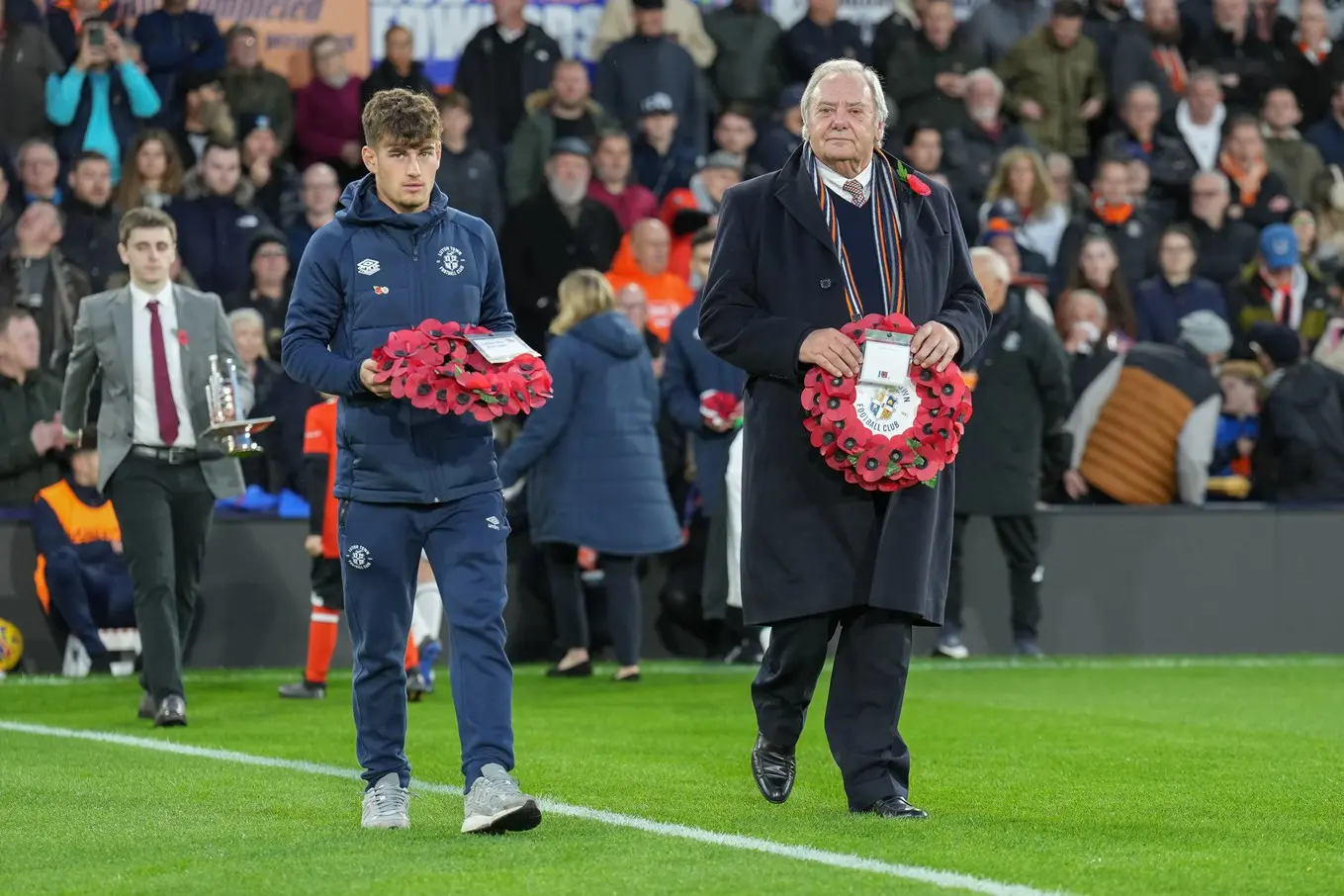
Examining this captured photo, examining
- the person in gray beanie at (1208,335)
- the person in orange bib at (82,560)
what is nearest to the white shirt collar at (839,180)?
the person in orange bib at (82,560)

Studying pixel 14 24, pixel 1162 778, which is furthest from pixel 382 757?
pixel 14 24

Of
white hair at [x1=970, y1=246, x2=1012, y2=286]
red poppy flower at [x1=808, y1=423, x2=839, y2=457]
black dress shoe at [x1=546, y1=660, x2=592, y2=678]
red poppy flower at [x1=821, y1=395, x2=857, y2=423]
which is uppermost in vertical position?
white hair at [x1=970, y1=246, x2=1012, y2=286]

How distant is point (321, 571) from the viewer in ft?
37.8

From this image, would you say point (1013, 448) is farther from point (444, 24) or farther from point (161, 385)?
point (444, 24)

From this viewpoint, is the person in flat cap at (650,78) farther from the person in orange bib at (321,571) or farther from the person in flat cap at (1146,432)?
the person in orange bib at (321,571)

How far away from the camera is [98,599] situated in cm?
1294

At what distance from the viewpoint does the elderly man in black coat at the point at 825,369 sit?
6.80 metres

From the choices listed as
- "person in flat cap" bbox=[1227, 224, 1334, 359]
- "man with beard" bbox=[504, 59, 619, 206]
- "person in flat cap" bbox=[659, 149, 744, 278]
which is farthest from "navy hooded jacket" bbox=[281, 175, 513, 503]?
"person in flat cap" bbox=[1227, 224, 1334, 359]

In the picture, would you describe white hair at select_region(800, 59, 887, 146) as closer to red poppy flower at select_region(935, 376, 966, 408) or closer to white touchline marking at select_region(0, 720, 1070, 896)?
red poppy flower at select_region(935, 376, 966, 408)

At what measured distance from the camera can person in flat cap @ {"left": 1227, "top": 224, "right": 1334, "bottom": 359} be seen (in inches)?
662

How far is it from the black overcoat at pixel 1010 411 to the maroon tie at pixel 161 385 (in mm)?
5428

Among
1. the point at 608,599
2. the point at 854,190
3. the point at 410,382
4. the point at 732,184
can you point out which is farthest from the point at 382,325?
the point at 732,184

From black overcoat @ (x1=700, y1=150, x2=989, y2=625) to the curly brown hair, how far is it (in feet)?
3.29

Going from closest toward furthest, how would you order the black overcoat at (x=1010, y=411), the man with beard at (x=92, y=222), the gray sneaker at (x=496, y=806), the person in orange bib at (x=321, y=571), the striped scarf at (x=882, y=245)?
the gray sneaker at (x=496, y=806)
the striped scarf at (x=882, y=245)
the person in orange bib at (x=321, y=571)
the black overcoat at (x=1010, y=411)
the man with beard at (x=92, y=222)
